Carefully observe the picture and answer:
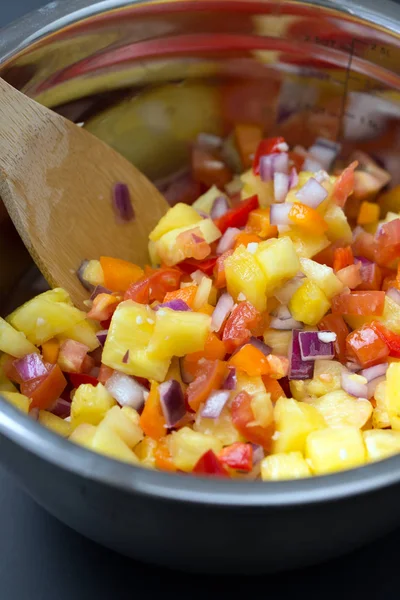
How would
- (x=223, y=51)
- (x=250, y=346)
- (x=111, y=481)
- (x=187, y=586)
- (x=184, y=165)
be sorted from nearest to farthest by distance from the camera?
(x=111, y=481) < (x=187, y=586) < (x=250, y=346) < (x=223, y=51) < (x=184, y=165)

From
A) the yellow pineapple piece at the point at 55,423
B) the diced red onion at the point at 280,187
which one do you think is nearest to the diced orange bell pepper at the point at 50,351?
the yellow pineapple piece at the point at 55,423

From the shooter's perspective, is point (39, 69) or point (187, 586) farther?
point (39, 69)

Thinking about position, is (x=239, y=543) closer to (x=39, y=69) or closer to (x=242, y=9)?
(x=39, y=69)

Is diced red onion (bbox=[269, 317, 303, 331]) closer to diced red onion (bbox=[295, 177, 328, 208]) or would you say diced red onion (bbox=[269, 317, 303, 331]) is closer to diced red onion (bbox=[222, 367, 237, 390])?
diced red onion (bbox=[222, 367, 237, 390])

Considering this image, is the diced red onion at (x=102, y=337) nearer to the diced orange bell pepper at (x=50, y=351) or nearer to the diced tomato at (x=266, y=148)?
the diced orange bell pepper at (x=50, y=351)

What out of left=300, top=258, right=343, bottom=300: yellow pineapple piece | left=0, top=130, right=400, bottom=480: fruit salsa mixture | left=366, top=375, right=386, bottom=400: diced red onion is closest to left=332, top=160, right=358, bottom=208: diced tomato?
left=0, top=130, right=400, bottom=480: fruit salsa mixture

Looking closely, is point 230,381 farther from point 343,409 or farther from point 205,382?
point 343,409

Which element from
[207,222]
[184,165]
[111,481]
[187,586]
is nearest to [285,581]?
[187,586]
